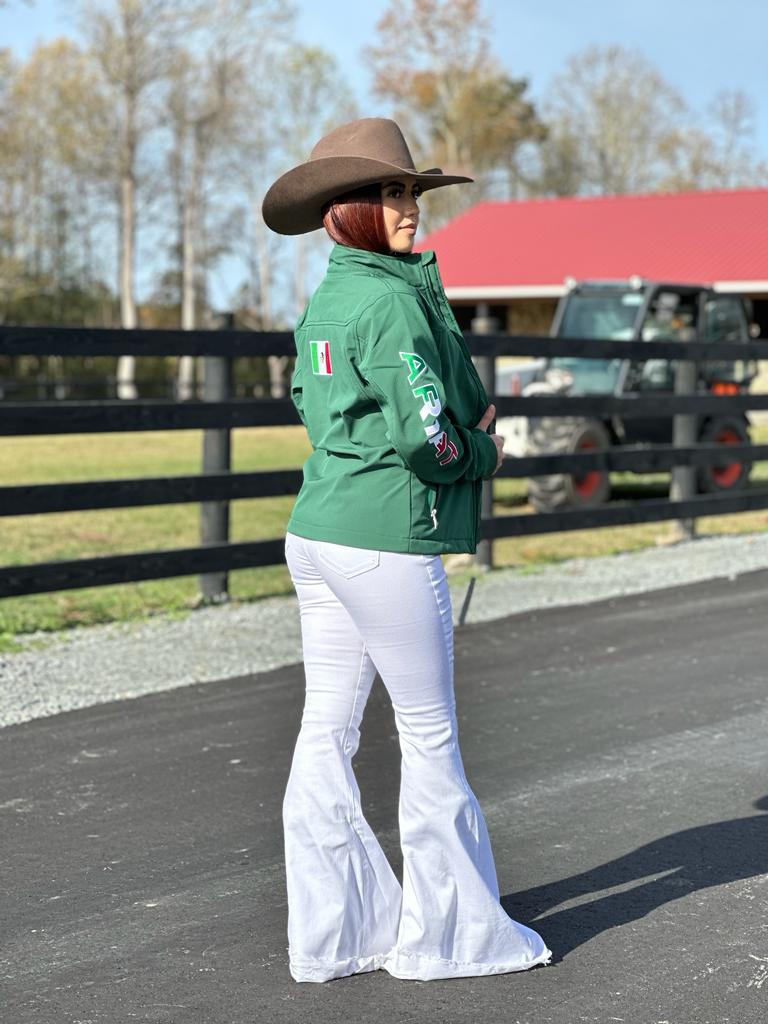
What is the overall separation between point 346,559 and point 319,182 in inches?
32.5

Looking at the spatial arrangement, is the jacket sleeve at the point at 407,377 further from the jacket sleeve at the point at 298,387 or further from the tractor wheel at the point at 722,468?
the tractor wheel at the point at 722,468

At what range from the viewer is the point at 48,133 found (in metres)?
61.9

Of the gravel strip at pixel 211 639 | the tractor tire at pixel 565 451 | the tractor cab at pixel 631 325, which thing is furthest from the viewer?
the tractor cab at pixel 631 325

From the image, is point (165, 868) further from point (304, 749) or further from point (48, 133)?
point (48, 133)

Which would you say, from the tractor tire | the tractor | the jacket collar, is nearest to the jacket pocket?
the jacket collar

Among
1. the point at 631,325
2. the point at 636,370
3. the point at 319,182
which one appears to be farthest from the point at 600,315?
the point at 319,182

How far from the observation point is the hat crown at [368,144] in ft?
10.5

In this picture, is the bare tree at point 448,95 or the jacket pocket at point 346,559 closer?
the jacket pocket at point 346,559

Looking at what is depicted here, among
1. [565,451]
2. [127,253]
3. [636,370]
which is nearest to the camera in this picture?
[565,451]

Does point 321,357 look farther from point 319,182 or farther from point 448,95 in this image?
point 448,95

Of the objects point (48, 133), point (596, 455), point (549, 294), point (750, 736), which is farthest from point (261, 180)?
point (750, 736)

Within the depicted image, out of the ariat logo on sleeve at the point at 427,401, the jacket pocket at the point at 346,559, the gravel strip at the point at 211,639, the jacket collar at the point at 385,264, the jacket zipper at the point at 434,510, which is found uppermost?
the jacket collar at the point at 385,264

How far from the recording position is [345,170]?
316 centimetres

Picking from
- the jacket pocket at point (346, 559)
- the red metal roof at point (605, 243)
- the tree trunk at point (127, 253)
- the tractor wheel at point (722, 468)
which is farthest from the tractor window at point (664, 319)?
the tree trunk at point (127, 253)
